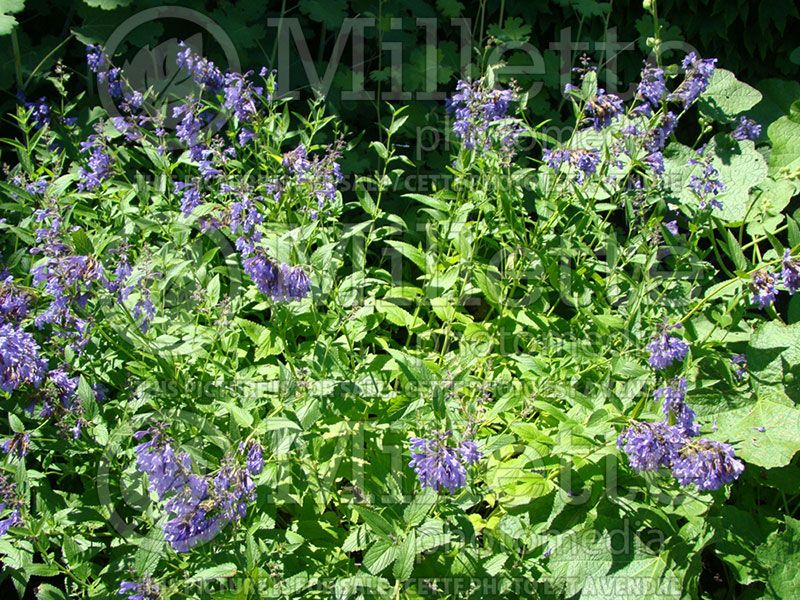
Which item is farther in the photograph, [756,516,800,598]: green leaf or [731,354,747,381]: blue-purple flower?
[731,354,747,381]: blue-purple flower

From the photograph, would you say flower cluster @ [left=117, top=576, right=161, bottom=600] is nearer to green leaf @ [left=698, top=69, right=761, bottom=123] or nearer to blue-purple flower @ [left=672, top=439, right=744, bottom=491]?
blue-purple flower @ [left=672, top=439, right=744, bottom=491]

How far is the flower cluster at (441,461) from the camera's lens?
2072 millimetres

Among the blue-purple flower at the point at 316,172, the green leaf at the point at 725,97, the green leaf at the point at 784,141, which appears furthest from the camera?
the green leaf at the point at 725,97

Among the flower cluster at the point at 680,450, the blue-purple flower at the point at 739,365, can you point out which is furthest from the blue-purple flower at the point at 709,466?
the blue-purple flower at the point at 739,365

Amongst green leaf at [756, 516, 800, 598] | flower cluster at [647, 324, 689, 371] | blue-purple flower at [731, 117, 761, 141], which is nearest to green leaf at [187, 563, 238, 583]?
flower cluster at [647, 324, 689, 371]

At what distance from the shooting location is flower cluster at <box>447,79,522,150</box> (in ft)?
9.89

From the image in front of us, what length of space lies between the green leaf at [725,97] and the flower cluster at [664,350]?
4.82ft

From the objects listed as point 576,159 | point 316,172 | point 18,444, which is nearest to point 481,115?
point 576,159

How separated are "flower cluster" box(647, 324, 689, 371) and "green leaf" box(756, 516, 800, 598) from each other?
65 cm

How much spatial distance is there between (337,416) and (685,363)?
1.13 meters

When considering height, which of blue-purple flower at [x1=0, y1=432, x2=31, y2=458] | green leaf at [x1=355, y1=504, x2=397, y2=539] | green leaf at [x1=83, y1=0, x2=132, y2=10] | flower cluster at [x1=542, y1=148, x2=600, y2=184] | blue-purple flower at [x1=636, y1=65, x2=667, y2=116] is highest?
green leaf at [x1=83, y1=0, x2=132, y2=10]

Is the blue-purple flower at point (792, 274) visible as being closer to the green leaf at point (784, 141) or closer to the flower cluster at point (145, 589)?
the green leaf at point (784, 141)

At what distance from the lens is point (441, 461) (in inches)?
81.7

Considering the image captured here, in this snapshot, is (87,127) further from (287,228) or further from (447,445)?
(447,445)
